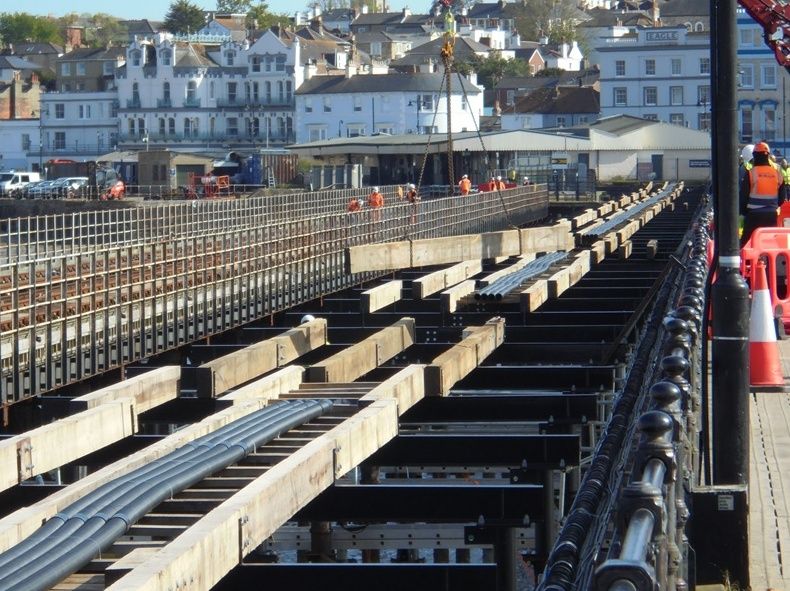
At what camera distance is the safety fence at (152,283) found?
17.9 meters

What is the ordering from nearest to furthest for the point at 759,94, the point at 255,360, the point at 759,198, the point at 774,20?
1. the point at 255,360
2. the point at 759,198
3. the point at 774,20
4. the point at 759,94

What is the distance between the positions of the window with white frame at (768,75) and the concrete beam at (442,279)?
254 ft

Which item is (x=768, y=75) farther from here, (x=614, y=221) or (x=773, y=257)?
(x=773, y=257)

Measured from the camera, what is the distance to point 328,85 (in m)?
128

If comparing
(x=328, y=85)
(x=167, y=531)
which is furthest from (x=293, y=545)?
(x=328, y=85)

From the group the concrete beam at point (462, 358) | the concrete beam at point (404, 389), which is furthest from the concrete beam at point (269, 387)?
the concrete beam at point (462, 358)

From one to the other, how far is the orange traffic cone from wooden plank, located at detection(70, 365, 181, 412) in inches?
204

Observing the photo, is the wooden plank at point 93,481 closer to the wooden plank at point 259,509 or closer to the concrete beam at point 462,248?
the wooden plank at point 259,509

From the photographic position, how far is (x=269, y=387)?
1312 centimetres

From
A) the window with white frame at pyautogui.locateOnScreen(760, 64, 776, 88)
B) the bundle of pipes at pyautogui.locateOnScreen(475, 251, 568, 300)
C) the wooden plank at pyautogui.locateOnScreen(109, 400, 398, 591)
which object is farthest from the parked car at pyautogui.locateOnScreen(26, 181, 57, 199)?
the wooden plank at pyautogui.locateOnScreen(109, 400, 398, 591)

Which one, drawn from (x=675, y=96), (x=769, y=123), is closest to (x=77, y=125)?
(x=675, y=96)

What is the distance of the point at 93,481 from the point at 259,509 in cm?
122

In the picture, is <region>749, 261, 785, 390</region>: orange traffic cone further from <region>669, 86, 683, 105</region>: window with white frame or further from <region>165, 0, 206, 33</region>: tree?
Answer: <region>165, 0, 206, 33</region>: tree

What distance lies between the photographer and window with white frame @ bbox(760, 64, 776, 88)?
100625 millimetres
